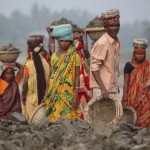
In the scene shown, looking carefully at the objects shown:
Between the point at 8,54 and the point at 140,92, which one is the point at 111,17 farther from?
the point at 8,54

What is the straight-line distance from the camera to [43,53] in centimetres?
1198

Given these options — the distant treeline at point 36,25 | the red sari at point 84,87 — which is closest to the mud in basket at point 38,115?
the red sari at point 84,87

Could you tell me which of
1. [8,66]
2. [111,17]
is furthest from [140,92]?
[8,66]

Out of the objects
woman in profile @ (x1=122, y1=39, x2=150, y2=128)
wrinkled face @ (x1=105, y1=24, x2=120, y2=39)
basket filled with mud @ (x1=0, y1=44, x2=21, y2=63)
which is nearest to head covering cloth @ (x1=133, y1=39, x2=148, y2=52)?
woman in profile @ (x1=122, y1=39, x2=150, y2=128)

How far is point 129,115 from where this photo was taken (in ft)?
34.3

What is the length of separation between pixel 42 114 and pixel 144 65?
1655 mm

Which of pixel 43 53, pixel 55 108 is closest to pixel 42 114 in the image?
pixel 55 108

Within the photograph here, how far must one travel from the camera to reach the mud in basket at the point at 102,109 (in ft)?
32.2

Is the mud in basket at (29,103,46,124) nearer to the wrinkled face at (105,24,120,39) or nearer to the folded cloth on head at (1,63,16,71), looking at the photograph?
the wrinkled face at (105,24,120,39)

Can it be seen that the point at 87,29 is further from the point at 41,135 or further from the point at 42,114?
the point at 41,135

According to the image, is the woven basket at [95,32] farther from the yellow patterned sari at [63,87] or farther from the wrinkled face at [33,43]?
the yellow patterned sari at [63,87]

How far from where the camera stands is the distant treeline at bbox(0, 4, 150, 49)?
134 m

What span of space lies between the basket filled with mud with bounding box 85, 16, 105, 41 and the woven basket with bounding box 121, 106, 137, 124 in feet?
6.90

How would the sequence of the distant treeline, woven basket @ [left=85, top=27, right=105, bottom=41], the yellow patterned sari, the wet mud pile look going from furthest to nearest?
the distant treeline → woven basket @ [left=85, top=27, right=105, bottom=41] → the yellow patterned sari → the wet mud pile
